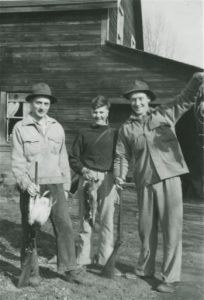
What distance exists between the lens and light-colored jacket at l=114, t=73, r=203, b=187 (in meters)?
3.93

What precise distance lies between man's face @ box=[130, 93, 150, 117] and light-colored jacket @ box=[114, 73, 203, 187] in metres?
0.06

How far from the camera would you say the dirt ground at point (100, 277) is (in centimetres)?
377

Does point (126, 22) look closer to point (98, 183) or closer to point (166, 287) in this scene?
point (98, 183)

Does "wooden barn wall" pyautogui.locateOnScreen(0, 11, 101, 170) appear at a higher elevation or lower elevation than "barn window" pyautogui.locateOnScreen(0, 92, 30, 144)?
higher

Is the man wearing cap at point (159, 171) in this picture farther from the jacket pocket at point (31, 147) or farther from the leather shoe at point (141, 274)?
the jacket pocket at point (31, 147)

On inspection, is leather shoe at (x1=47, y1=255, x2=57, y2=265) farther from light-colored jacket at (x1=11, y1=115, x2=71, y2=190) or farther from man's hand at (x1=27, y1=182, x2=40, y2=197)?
man's hand at (x1=27, y1=182, x2=40, y2=197)

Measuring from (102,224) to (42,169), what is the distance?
37.3 inches

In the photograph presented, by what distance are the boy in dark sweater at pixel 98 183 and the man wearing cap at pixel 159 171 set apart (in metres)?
0.37

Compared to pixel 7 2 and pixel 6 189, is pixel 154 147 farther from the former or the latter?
pixel 7 2

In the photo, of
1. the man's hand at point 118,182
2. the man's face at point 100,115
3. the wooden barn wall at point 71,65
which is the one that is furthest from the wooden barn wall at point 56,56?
the man's hand at point 118,182

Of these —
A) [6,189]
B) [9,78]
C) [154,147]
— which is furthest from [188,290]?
[9,78]

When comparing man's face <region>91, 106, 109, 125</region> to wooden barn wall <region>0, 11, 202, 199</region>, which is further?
wooden barn wall <region>0, 11, 202, 199</region>

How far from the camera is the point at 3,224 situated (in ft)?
22.0

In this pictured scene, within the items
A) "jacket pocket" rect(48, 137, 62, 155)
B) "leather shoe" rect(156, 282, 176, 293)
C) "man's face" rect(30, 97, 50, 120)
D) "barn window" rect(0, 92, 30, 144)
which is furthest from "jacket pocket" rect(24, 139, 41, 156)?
"barn window" rect(0, 92, 30, 144)
